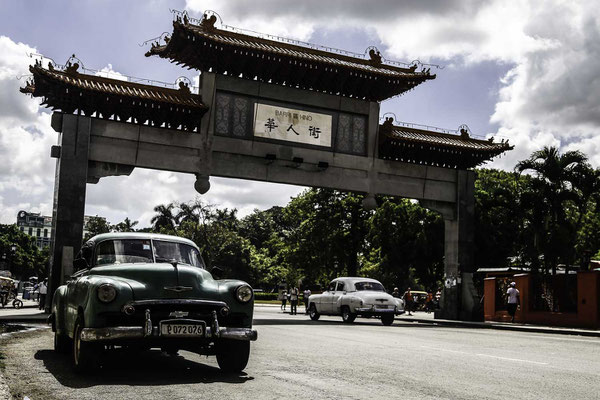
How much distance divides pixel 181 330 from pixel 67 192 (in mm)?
18142

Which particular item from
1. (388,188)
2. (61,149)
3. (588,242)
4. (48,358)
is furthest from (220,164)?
(588,242)

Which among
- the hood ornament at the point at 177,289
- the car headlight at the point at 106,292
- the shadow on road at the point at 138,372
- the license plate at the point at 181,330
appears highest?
the hood ornament at the point at 177,289

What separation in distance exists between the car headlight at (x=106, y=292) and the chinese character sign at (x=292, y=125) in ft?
68.3

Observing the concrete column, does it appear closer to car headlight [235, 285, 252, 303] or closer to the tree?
car headlight [235, 285, 252, 303]

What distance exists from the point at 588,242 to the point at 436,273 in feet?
47.1

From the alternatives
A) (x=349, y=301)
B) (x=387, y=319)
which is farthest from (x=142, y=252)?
(x=387, y=319)

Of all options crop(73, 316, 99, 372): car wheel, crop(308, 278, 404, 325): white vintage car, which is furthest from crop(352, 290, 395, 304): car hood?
crop(73, 316, 99, 372): car wheel

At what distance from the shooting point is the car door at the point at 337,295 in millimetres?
26062

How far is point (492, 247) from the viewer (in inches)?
1849

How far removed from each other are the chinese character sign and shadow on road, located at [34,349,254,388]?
Result: 1876 centimetres

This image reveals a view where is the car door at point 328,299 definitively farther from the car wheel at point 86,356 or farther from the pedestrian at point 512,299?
the car wheel at point 86,356

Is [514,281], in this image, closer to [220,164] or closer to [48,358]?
[220,164]

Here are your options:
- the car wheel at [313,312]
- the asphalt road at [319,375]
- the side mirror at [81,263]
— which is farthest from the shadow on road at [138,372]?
the car wheel at [313,312]

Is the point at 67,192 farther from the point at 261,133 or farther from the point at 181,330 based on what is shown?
the point at 181,330
